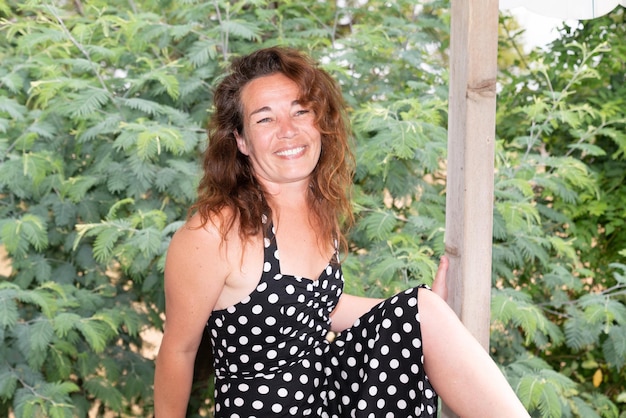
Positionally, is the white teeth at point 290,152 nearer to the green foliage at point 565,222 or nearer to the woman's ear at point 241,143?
the woman's ear at point 241,143

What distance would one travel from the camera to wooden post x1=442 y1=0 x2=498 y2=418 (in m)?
1.74

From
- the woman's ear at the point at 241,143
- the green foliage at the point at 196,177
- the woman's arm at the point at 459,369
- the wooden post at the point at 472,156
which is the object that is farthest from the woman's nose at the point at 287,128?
the green foliage at the point at 196,177

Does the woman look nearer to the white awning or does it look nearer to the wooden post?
the wooden post

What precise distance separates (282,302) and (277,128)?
0.38m

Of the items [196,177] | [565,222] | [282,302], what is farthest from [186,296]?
[565,222]

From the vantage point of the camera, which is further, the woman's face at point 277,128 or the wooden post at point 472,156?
the woman's face at point 277,128

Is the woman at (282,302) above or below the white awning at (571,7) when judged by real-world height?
below

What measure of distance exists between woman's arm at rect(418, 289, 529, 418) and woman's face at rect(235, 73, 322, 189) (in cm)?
40

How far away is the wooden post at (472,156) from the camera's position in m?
1.74

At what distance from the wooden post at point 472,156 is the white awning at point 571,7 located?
0.41 feet

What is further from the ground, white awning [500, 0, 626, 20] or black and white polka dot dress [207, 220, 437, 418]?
white awning [500, 0, 626, 20]

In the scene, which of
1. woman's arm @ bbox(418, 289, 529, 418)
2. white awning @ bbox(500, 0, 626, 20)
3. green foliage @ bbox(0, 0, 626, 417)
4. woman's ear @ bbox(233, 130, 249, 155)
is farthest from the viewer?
green foliage @ bbox(0, 0, 626, 417)

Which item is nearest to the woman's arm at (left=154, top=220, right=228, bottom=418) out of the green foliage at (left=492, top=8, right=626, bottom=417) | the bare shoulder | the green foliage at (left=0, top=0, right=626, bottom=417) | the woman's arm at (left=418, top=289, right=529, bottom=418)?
the bare shoulder

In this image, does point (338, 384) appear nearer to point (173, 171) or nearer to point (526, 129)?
point (173, 171)
